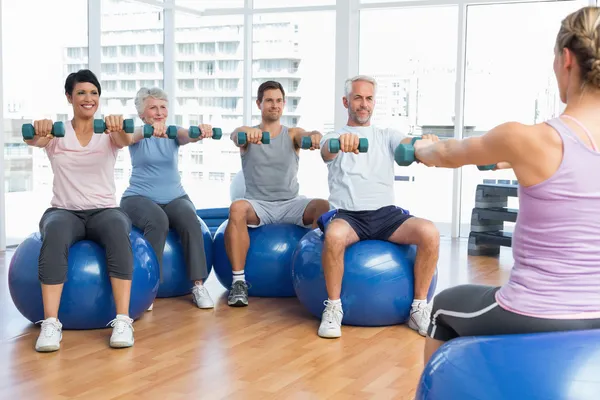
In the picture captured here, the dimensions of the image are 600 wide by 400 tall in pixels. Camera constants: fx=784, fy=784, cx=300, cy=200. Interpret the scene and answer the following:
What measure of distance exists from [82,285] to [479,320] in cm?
189

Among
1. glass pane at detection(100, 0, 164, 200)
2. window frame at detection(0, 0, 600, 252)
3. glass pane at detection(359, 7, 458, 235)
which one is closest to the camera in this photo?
window frame at detection(0, 0, 600, 252)

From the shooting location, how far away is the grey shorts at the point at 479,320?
162cm

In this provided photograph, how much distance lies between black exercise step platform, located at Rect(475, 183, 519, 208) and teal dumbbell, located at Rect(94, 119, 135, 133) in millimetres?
3239

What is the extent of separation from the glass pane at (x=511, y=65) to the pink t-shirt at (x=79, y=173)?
142 inches

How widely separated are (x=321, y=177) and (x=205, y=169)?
3.76ft

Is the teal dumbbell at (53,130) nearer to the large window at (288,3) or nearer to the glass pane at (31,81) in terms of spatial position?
the glass pane at (31,81)

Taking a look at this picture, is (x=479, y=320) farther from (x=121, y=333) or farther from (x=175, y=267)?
(x=175, y=267)

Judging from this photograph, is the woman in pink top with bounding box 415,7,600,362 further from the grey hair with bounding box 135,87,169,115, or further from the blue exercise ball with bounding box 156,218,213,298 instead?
the grey hair with bounding box 135,87,169,115

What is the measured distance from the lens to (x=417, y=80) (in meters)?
6.63

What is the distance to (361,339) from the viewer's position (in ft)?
10.6

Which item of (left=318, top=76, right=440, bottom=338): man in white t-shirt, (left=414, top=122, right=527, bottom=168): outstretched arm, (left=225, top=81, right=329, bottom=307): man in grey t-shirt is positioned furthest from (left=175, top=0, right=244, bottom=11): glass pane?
(left=414, top=122, right=527, bottom=168): outstretched arm

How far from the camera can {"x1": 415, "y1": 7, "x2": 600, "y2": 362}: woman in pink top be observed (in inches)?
60.8

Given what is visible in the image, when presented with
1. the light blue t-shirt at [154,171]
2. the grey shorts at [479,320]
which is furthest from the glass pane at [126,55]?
the grey shorts at [479,320]

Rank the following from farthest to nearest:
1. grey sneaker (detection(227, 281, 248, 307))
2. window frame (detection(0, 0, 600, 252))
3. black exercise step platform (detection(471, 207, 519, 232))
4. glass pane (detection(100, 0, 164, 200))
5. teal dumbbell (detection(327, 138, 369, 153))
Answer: glass pane (detection(100, 0, 164, 200)) < window frame (detection(0, 0, 600, 252)) < black exercise step platform (detection(471, 207, 519, 232)) < grey sneaker (detection(227, 281, 248, 307)) < teal dumbbell (detection(327, 138, 369, 153))
